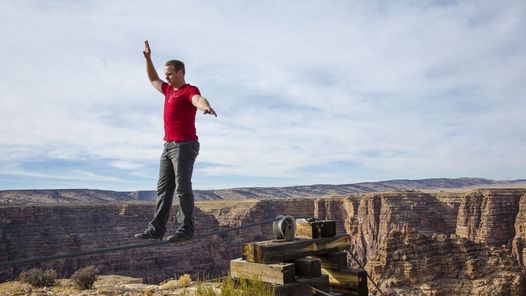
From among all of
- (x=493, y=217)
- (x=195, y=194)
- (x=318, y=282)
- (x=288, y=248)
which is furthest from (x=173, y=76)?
(x=195, y=194)

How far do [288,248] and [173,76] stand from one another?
2.75m

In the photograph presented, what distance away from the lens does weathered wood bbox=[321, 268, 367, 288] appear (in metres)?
6.74

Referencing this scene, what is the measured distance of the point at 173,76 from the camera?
6.23 m

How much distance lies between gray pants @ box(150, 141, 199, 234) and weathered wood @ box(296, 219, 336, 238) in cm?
170

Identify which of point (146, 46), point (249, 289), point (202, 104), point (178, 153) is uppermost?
point (146, 46)

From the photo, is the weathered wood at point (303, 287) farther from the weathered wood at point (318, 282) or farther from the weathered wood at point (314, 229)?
the weathered wood at point (314, 229)

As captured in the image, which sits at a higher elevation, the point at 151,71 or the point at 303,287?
the point at 151,71

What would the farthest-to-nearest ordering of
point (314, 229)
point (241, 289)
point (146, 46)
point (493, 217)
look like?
point (493, 217), point (314, 229), point (146, 46), point (241, 289)

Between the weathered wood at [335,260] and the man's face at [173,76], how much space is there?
10.9ft

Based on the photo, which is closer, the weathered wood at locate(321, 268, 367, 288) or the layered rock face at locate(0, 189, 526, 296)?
the weathered wood at locate(321, 268, 367, 288)

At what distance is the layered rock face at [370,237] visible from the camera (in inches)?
1551

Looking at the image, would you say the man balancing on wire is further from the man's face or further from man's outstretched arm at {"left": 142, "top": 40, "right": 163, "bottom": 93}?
man's outstretched arm at {"left": 142, "top": 40, "right": 163, "bottom": 93}

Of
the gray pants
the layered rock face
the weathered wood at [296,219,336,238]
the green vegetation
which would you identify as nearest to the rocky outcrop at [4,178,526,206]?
the layered rock face

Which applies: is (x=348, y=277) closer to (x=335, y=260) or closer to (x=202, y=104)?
(x=335, y=260)
